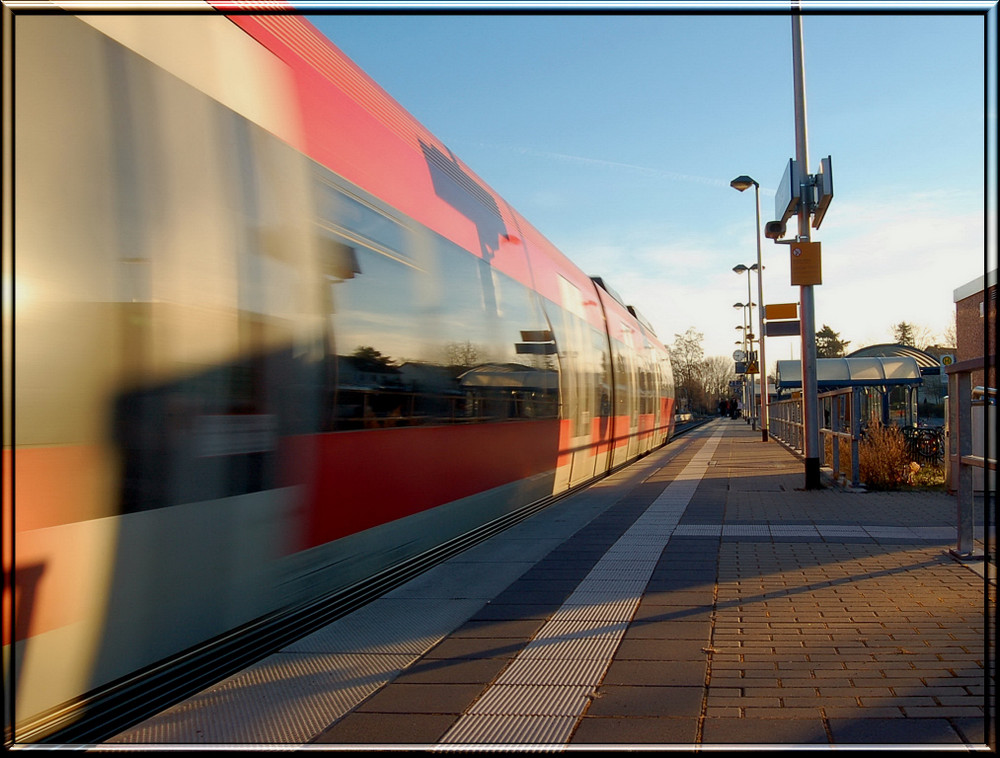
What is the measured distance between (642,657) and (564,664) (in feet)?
1.30

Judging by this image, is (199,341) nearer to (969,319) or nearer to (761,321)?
(969,319)

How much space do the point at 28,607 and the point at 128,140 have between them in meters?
1.81

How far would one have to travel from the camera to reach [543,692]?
12.7 feet

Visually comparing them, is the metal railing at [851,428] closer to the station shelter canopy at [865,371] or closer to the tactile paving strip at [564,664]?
the tactile paving strip at [564,664]

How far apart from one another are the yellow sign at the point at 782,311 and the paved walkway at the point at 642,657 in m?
8.39

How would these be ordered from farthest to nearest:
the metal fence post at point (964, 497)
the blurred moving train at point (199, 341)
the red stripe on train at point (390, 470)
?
1. the metal fence post at point (964, 497)
2. the red stripe on train at point (390, 470)
3. the blurred moving train at point (199, 341)

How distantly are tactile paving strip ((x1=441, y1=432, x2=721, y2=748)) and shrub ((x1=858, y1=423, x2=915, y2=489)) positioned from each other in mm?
6708

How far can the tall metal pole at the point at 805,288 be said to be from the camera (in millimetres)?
13047

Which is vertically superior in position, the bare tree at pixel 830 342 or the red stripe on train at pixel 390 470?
the bare tree at pixel 830 342

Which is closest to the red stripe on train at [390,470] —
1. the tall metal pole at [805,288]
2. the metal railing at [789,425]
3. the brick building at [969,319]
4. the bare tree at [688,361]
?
the tall metal pole at [805,288]

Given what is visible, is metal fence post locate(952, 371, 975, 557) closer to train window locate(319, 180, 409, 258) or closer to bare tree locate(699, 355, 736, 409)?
train window locate(319, 180, 409, 258)

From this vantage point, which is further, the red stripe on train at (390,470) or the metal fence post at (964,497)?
the metal fence post at (964,497)

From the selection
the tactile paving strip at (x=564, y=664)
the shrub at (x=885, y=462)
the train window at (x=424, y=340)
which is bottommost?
the tactile paving strip at (x=564, y=664)

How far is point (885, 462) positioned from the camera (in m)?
12.8
